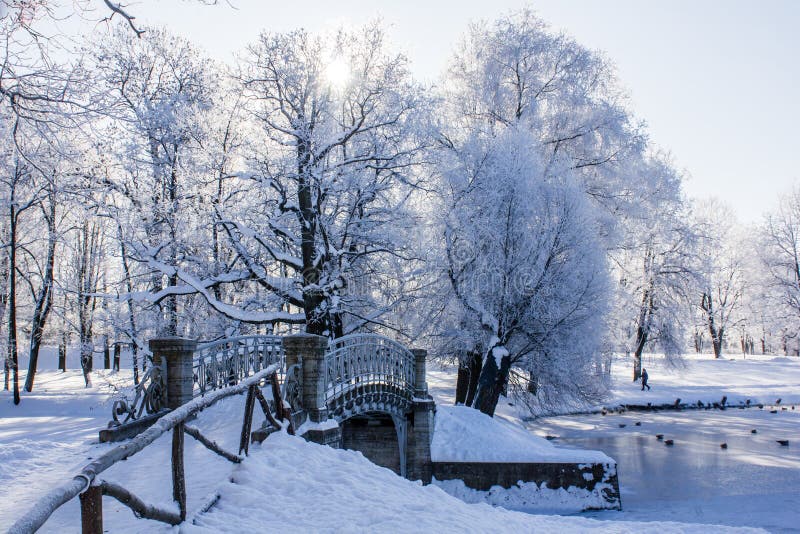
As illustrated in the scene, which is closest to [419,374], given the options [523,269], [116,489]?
[523,269]

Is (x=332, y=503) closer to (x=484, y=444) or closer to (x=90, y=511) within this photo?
(x=90, y=511)

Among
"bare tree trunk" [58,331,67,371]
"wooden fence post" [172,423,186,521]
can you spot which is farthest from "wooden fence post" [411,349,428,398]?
"bare tree trunk" [58,331,67,371]

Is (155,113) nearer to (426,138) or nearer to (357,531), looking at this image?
(426,138)

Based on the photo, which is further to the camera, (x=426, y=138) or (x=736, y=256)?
(x=736, y=256)

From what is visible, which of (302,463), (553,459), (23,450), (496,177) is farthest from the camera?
(496,177)

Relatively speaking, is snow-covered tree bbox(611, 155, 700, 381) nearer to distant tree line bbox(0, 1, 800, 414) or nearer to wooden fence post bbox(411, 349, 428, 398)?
distant tree line bbox(0, 1, 800, 414)

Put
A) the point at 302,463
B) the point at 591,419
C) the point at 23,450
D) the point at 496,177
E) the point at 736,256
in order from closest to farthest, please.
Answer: the point at 302,463, the point at 23,450, the point at 496,177, the point at 591,419, the point at 736,256

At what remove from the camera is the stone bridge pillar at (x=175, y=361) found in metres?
8.75

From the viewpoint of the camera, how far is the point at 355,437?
16766mm

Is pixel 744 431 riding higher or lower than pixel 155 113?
lower

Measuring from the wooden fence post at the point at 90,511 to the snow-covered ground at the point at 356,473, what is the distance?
122 cm

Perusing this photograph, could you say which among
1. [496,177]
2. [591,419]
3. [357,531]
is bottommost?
[591,419]

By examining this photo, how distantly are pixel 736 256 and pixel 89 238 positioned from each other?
45.9 m

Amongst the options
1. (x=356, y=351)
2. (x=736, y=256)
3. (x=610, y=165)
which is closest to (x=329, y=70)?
(x=356, y=351)
